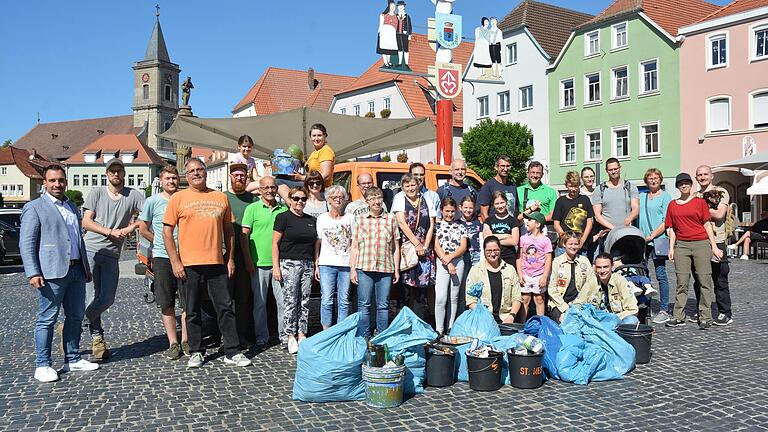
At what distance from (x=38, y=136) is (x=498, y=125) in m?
114

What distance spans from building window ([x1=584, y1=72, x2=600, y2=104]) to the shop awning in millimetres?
26028

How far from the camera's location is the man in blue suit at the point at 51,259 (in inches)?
249

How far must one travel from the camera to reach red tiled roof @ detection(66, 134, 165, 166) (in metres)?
105

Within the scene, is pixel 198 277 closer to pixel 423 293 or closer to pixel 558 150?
pixel 423 293

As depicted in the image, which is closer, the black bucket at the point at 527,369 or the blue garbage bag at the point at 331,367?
the blue garbage bag at the point at 331,367

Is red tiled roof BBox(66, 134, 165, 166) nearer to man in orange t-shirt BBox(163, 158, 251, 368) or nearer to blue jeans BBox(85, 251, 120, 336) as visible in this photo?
blue jeans BBox(85, 251, 120, 336)

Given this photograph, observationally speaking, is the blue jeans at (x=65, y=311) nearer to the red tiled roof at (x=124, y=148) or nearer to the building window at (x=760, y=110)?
the building window at (x=760, y=110)

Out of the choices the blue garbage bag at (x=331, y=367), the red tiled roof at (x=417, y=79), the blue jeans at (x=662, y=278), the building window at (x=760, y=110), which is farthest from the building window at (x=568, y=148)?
the blue garbage bag at (x=331, y=367)

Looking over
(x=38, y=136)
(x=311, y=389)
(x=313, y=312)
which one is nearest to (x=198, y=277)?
(x=311, y=389)

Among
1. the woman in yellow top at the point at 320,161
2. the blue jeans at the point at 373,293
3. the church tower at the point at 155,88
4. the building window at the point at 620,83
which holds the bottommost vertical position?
the blue jeans at the point at 373,293

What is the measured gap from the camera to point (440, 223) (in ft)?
25.6

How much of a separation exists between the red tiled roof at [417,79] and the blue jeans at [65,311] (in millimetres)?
41140

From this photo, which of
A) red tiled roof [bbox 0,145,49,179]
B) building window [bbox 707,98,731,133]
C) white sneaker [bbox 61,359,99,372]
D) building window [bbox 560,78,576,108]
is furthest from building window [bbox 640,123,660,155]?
red tiled roof [bbox 0,145,49,179]

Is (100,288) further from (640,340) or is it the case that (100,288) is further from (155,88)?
(155,88)
